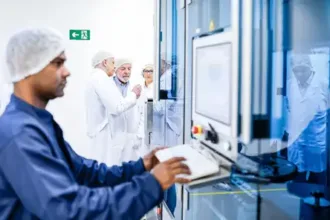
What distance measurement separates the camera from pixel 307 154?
339 cm

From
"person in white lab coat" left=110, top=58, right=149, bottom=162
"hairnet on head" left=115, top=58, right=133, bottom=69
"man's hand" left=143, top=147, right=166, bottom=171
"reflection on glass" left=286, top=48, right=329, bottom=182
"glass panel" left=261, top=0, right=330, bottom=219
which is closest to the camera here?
"man's hand" left=143, top=147, right=166, bottom=171

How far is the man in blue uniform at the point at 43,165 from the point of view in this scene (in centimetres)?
111

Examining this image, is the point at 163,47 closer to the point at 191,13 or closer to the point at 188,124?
the point at 191,13

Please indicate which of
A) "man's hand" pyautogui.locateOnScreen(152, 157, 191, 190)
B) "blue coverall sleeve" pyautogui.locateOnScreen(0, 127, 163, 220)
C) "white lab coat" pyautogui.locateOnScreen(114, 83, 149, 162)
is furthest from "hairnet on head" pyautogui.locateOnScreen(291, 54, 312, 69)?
"blue coverall sleeve" pyautogui.locateOnScreen(0, 127, 163, 220)

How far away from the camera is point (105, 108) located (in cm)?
351

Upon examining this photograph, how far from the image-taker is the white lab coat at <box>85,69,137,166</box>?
11.3 feet

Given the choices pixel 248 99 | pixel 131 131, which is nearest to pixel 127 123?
pixel 131 131

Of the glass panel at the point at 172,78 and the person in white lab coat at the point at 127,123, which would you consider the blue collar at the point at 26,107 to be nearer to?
the glass panel at the point at 172,78

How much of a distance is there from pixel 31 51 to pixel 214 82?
1.86 ft

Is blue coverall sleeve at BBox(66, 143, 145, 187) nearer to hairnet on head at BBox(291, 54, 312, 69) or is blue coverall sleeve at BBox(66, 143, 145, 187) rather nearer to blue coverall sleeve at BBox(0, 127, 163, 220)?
blue coverall sleeve at BBox(0, 127, 163, 220)

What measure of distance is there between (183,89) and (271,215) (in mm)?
1073

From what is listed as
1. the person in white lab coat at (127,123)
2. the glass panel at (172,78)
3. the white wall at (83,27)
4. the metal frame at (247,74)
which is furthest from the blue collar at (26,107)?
the white wall at (83,27)

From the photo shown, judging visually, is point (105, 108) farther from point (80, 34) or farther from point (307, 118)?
point (307, 118)

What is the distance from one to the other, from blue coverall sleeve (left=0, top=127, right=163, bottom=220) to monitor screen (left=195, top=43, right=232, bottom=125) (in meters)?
0.30
